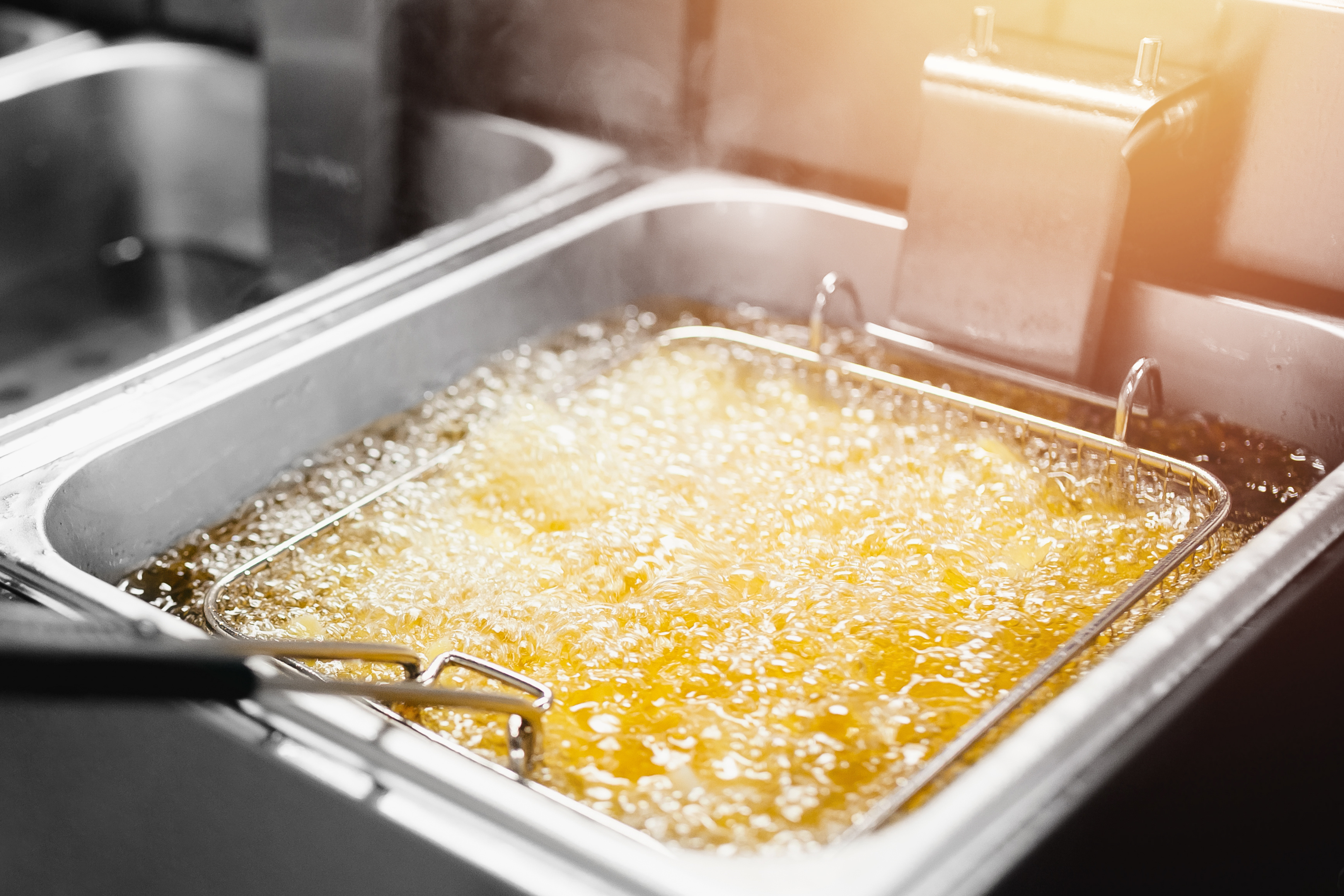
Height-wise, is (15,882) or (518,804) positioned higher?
(518,804)

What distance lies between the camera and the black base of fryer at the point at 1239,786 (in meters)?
0.85

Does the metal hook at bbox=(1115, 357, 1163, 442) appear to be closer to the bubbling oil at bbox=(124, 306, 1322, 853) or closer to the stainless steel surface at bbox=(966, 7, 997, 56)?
the bubbling oil at bbox=(124, 306, 1322, 853)

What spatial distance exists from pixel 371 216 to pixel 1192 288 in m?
1.00

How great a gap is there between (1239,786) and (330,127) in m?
1.30

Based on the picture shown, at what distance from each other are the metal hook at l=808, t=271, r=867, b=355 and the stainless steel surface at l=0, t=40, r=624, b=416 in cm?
35

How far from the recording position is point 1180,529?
1.21 meters

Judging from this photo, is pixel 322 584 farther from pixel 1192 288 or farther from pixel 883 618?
pixel 1192 288

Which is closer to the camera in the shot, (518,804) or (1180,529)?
(518,804)

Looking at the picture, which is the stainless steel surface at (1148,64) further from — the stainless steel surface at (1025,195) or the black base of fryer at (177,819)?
the black base of fryer at (177,819)

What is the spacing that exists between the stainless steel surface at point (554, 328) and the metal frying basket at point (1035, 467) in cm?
9

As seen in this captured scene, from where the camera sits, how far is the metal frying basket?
3.30ft

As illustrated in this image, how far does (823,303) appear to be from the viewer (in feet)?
4.85

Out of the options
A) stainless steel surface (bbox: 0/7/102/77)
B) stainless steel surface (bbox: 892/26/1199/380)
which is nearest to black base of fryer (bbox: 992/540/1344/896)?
stainless steel surface (bbox: 892/26/1199/380)

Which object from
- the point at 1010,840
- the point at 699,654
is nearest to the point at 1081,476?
the point at 699,654
